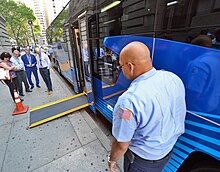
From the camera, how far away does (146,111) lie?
858 millimetres

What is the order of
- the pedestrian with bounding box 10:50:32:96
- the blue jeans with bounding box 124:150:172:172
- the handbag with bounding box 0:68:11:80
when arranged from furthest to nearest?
the pedestrian with bounding box 10:50:32:96, the handbag with bounding box 0:68:11:80, the blue jeans with bounding box 124:150:172:172

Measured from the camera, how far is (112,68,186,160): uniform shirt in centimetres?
85

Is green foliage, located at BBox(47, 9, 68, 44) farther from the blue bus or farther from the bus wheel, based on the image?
the bus wheel

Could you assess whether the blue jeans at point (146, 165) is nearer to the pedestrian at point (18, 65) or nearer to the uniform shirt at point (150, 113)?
the uniform shirt at point (150, 113)

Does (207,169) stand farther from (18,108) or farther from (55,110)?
(18,108)

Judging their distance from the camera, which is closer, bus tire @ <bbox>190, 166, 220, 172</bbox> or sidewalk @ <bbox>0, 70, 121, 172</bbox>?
bus tire @ <bbox>190, 166, 220, 172</bbox>

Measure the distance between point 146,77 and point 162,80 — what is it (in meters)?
0.12

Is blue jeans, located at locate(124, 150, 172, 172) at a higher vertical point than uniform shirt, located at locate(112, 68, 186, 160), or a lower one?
lower

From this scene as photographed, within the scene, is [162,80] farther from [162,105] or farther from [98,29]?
[98,29]

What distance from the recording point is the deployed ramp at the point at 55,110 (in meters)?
3.48

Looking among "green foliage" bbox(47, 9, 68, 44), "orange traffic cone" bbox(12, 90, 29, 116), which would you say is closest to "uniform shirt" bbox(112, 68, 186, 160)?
"orange traffic cone" bbox(12, 90, 29, 116)

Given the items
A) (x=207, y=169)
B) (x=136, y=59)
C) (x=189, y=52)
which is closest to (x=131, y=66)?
(x=136, y=59)

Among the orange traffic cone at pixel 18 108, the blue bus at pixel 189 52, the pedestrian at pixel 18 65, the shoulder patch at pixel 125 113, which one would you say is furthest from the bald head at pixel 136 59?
the pedestrian at pixel 18 65

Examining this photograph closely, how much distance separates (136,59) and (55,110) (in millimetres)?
3604
